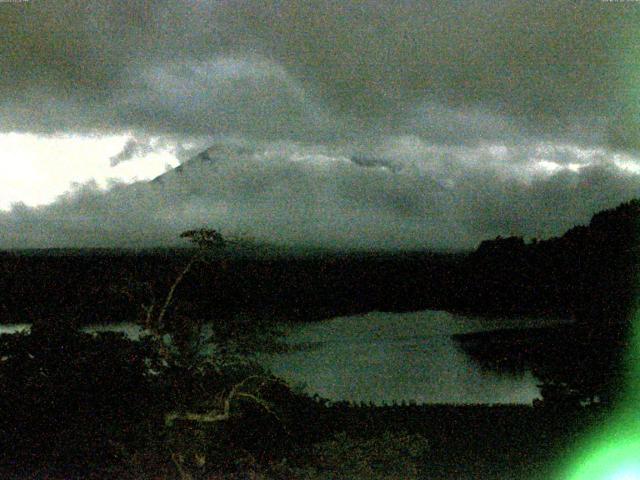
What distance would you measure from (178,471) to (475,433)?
6652mm

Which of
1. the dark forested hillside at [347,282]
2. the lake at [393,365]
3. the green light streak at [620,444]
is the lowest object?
the lake at [393,365]

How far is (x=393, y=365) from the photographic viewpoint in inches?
870

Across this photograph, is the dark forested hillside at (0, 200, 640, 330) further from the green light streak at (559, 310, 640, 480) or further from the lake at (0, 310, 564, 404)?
the green light streak at (559, 310, 640, 480)

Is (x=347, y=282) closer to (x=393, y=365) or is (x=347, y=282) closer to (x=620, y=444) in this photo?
(x=393, y=365)

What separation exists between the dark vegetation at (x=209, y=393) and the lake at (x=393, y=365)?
336 centimetres

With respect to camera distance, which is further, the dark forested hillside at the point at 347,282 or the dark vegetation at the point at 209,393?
the dark forested hillside at the point at 347,282

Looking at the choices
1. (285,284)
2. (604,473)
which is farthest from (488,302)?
(604,473)

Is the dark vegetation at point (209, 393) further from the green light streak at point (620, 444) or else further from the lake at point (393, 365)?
the lake at point (393, 365)

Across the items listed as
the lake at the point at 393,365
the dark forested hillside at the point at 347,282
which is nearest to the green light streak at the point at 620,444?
the dark forested hillside at the point at 347,282

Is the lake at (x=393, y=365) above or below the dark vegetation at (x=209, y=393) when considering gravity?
below

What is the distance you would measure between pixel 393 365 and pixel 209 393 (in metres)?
15.8

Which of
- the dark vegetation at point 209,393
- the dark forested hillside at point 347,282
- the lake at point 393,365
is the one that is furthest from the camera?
the lake at point 393,365

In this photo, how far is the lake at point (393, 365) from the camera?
18906mm

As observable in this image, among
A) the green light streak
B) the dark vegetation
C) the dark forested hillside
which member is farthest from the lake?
the green light streak
